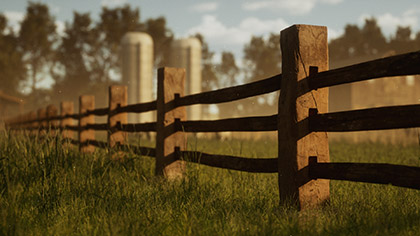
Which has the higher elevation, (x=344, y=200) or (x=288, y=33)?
(x=288, y=33)

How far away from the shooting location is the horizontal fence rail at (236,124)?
372 cm

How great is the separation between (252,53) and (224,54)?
690 centimetres

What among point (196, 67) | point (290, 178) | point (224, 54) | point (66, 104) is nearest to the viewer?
point (290, 178)

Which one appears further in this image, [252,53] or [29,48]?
[252,53]

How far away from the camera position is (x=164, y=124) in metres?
5.54

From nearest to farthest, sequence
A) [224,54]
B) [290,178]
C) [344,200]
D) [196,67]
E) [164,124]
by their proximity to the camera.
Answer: [290,178]
[344,200]
[164,124]
[196,67]
[224,54]

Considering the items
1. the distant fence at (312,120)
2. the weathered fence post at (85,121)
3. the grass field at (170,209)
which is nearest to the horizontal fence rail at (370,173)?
the distant fence at (312,120)

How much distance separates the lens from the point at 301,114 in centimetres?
339

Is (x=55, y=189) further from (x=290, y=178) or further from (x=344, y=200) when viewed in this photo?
(x=344, y=200)

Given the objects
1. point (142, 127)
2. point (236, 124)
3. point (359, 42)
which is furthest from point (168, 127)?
point (359, 42)

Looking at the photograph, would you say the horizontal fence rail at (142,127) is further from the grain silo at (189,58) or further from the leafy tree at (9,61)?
the leafy tree at (9,61)

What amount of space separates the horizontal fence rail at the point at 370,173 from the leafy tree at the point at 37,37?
52.2 m

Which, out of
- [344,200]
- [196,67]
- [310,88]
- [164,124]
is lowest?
[344,200]

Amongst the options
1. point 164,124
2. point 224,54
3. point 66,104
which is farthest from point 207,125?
point 224,54
